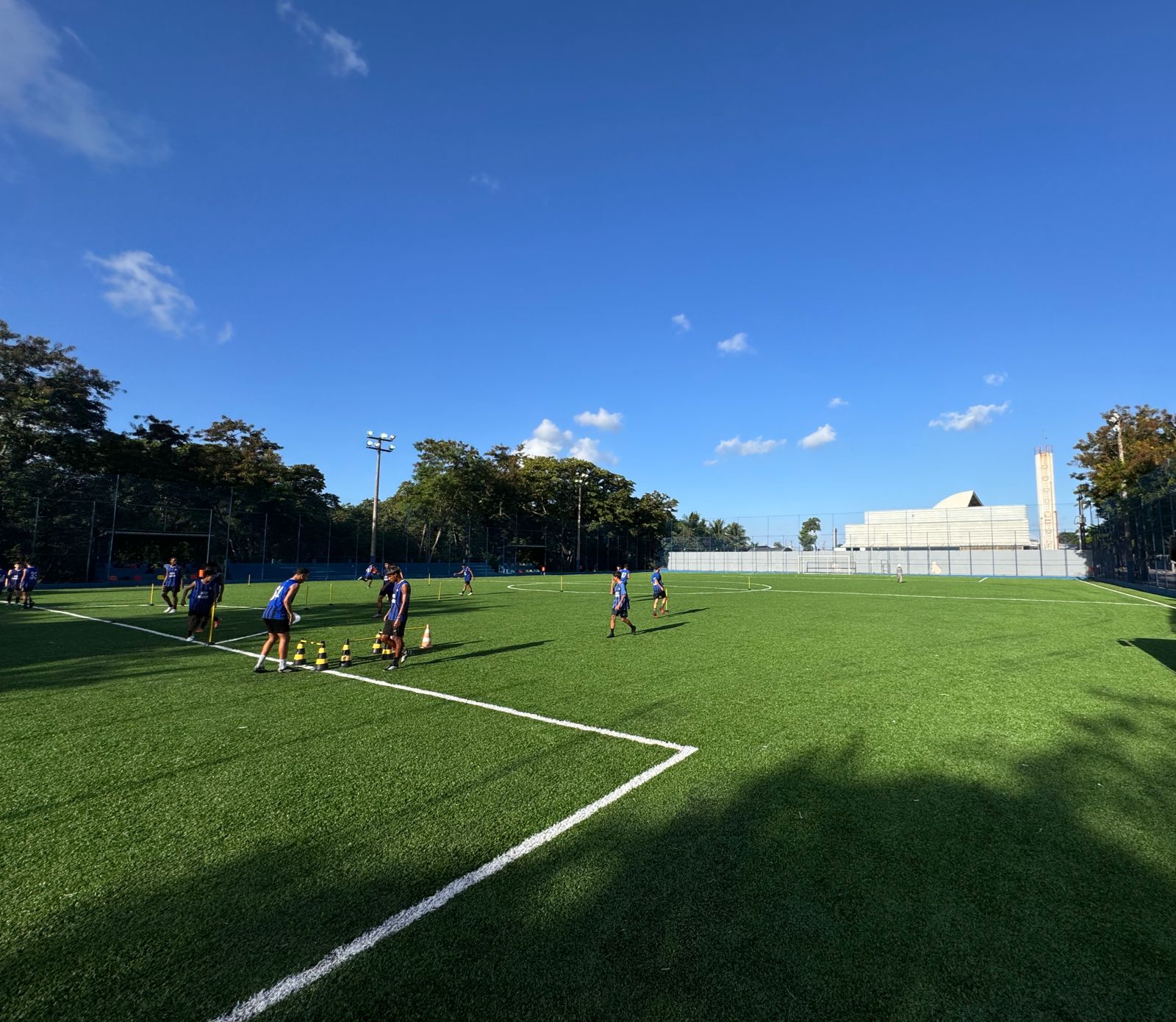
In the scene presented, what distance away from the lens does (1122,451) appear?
46.4 metres

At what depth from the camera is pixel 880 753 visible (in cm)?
545

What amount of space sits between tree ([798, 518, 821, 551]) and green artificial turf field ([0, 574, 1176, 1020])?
62167mm

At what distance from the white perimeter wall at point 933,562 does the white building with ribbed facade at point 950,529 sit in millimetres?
17552

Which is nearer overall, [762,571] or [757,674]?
[757,674]

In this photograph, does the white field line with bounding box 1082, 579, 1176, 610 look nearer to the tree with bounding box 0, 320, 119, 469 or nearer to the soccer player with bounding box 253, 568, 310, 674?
the soccer player with bounding box 253, 568, 310, 674

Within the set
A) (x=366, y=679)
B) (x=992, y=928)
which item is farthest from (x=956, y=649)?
(x=366, y=679)

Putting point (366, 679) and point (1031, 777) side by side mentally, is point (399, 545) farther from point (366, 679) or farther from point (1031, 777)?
point (1031, 777)

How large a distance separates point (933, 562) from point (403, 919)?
62356 millimetres

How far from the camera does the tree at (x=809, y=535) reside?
6779 cm

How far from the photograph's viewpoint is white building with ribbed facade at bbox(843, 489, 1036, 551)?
76.4m

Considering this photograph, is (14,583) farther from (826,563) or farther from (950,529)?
(950,529)

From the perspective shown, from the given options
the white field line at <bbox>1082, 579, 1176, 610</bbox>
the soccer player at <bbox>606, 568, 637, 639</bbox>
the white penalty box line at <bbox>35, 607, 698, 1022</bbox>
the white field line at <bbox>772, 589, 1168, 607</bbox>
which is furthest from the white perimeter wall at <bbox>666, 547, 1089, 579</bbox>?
the white penalty box line at <bbox>35, 607, 698, 1022</bbox>

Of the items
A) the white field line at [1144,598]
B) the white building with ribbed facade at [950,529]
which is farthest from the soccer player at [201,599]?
the white building with ribbed facade at [950,529]

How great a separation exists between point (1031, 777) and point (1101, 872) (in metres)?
1.61
